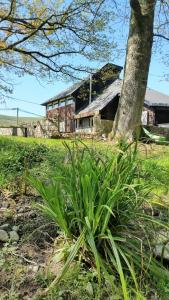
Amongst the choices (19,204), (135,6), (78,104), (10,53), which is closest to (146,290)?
(19,204)

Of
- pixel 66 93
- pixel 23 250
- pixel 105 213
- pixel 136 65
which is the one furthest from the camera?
pixel 66 93

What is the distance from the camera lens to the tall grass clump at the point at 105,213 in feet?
6.72

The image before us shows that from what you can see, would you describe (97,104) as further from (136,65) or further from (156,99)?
(136,65)

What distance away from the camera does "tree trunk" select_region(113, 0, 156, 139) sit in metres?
9.88

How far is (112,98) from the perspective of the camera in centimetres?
2836

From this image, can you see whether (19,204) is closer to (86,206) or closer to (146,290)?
(86,206)

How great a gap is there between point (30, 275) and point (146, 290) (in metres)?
0.67

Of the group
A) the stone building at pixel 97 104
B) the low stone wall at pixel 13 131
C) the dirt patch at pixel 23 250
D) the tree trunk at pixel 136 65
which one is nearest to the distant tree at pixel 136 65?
the tree trunk at pixel 136 65

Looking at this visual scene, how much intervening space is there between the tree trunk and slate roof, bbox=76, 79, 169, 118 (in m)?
16.4

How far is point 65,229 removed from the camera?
2.20m

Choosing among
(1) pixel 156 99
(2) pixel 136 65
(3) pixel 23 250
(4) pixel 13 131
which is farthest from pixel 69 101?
(3) pixel 23 250

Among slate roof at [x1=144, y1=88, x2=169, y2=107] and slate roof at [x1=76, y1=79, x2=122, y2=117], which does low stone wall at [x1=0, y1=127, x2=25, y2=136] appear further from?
slate roof at [x1=144, y1=88, x2=169, y2=107]

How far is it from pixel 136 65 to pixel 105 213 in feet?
27.2

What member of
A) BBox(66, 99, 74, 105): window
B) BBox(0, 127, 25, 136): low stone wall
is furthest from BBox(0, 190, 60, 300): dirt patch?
BBox(66, 99, 74, 105): window
